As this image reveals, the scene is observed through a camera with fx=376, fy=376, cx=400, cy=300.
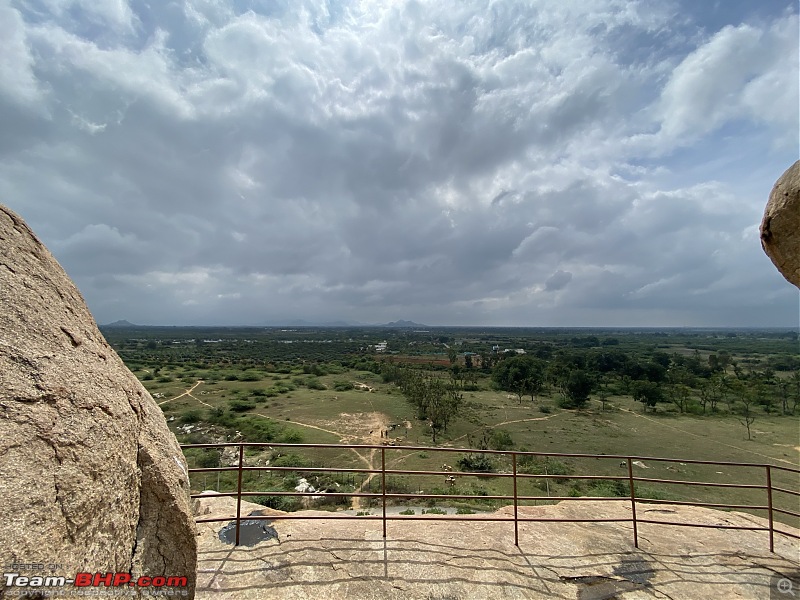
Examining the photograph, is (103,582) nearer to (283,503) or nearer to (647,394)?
(283,503)

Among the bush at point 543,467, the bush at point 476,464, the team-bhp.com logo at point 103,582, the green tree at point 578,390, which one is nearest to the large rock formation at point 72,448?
the team-bhp.com logo at point 103,582

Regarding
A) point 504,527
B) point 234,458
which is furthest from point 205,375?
point 504,527

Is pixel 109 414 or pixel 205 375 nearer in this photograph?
pixel 109 414

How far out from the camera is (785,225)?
4.31m

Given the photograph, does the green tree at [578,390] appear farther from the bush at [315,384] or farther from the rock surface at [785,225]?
the rock surface at [785,225]

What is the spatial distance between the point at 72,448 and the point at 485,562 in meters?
4.41

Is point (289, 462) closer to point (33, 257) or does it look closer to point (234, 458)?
point (234, 458)

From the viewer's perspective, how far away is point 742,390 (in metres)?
49.5

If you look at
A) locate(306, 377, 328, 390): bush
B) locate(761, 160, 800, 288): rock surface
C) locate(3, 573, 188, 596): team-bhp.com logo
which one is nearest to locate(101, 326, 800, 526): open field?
locate(306, 377, 328, 390): bush

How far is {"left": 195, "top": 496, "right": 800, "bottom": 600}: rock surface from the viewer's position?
4031mm

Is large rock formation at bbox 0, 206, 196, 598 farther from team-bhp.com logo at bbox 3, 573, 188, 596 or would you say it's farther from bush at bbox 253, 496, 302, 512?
bush at bbox 253, 496, 302, 512

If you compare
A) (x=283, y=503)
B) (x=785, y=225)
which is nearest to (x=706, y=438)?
(x=283, y=503)

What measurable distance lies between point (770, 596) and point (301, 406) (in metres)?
42.4

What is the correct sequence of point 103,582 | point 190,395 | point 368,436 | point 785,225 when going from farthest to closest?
point 190,395 < point 368,436 < point 785,225 < point 103,582
